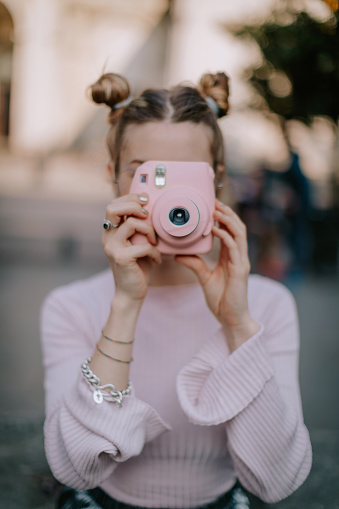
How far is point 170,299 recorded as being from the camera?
52.9 inches

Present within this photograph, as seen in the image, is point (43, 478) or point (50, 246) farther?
point (50, 246)

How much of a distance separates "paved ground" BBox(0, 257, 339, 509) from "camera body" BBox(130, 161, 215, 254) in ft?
2.68

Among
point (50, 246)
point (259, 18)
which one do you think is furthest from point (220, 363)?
point (50, 246)

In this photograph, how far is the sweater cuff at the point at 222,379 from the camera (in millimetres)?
1095

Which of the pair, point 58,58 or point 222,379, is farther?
point 58,58

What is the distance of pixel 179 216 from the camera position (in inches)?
43.5

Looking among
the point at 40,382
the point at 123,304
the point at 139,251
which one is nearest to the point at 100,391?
the point at 123,304

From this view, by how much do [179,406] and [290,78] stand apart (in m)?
3.60

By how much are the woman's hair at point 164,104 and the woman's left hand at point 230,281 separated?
0.24m

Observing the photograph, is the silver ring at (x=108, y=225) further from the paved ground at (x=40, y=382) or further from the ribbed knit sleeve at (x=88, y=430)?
the paved ground at (x=40, y=382)

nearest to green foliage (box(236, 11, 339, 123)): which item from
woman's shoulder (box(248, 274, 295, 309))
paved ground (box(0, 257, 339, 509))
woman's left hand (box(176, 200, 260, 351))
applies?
paved ground (box(0, 257, 339, 509))

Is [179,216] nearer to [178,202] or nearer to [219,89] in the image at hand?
[178,202]

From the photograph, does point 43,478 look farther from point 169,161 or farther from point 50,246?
point 50,246

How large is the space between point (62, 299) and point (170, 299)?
0.95ft
